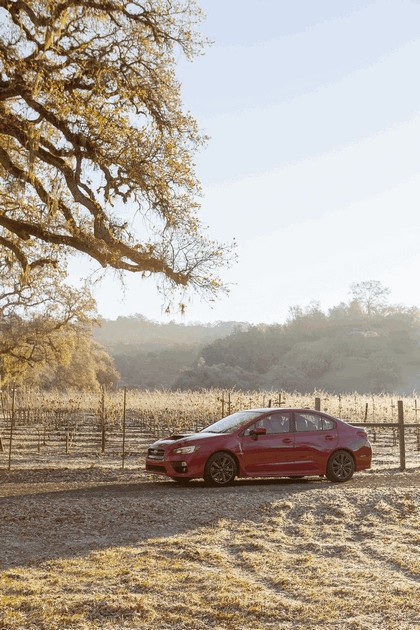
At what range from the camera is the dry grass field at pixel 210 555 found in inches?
284

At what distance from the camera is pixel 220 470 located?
1652 cm

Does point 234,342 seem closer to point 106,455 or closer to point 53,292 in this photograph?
point 53,292

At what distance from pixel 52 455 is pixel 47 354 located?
14.3m

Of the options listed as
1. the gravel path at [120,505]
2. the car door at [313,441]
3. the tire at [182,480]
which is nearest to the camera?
the gravel path at [120,505]

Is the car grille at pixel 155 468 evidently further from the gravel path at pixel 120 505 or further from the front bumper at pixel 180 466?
the gravel path at pixel 120 505

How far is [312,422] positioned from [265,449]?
1.40m

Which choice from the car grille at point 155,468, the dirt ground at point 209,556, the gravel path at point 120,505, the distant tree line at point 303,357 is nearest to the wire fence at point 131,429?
the gravel path at point 120,505

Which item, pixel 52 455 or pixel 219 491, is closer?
pixel 219 491

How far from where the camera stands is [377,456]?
27.1 meters

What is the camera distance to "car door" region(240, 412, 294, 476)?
55.0 feet

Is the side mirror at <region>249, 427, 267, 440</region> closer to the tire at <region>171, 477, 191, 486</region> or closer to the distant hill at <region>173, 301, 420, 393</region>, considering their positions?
the tire at <region>171, 477, 191, 486</region>

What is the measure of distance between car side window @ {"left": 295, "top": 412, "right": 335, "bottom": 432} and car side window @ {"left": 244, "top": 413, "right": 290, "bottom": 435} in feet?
0.84

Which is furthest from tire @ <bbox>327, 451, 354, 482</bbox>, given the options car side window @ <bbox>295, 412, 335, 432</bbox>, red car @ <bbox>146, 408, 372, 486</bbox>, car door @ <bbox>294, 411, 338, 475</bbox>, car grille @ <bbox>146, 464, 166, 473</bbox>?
car grille @ <bbox>146, 464, 166, 473</bbox>

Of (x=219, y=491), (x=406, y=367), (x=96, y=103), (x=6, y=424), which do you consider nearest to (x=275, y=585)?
(x=219, y=491)
